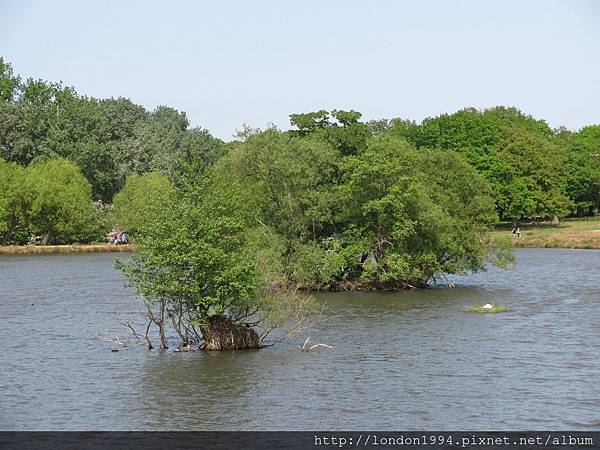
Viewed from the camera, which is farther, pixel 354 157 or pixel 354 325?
pixel 354 157

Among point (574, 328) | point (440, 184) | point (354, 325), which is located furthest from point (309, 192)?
point (574, 328)

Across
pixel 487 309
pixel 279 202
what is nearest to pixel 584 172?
pixel 279 202

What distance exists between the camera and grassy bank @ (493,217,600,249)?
106688mm

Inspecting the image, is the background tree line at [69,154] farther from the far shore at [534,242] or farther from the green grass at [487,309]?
the green grass at [487,309]

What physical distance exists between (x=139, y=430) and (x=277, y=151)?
38.0m

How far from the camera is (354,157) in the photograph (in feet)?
209

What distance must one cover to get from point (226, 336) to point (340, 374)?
5876 millimetres

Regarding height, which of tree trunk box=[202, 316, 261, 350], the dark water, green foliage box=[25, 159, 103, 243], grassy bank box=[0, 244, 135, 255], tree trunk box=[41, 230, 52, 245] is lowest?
the dark water

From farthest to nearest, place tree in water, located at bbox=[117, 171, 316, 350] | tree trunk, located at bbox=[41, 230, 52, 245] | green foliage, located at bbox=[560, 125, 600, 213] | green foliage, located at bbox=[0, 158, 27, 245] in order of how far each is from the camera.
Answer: green foliage, located at bbox=[560, 125, 600, 213] → tree trunk, located at bbox=[41, 230, 52, 245] → green foliage, located at bbox=[0, 158, 27, 245] → tree in water, located at bbox=[117, 171, 316, 350]

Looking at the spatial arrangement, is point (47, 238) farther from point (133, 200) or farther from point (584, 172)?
point (584, 172)

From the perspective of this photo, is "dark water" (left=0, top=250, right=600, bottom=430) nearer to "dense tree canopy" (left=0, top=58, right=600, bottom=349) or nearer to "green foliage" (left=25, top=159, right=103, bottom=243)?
"dense tree canopy" (left=0, top=58, right=600, bottom=349)

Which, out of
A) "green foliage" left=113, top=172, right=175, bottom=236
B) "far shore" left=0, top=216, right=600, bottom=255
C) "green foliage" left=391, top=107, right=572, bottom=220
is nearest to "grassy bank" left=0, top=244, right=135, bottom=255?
"far shore" left=0, top=216, right=600, bottom=255

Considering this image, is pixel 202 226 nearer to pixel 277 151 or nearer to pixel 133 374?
pixel 133 374

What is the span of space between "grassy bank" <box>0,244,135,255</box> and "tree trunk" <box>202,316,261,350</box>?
7522 cm
